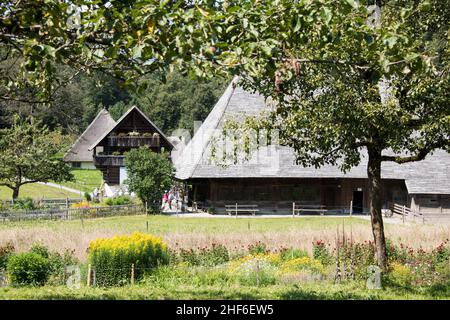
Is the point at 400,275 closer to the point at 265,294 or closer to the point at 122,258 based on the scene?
the point at 265,294

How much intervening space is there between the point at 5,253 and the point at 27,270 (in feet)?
7.99

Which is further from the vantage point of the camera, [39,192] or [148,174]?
[39,192]

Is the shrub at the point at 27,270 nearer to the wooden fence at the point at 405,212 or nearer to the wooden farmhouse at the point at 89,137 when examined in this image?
the wooden fence at the point at 405,212

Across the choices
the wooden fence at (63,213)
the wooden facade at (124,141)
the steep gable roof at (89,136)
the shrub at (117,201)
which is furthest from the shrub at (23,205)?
the steep gable roof at (89,136)

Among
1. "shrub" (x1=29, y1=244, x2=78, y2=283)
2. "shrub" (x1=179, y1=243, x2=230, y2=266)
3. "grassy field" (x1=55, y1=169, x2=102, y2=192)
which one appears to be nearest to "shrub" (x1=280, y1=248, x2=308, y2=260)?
"shrub" (x1=179, y1=243, x2=230, y2=266)

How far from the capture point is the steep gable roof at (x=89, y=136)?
66375mm

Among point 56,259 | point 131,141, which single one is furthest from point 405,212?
point 56,259

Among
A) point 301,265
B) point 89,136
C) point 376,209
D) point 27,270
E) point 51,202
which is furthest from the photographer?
point 89,136

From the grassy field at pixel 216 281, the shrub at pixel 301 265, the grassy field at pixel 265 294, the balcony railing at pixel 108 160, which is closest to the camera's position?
the grassy field at pixel 265 294

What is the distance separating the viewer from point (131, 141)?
160ft

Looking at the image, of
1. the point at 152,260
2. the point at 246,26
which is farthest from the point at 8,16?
the point at 152,260

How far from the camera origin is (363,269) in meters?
13.0

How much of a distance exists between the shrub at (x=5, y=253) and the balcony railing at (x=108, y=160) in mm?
33180

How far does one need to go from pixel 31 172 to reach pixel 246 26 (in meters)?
36.2
